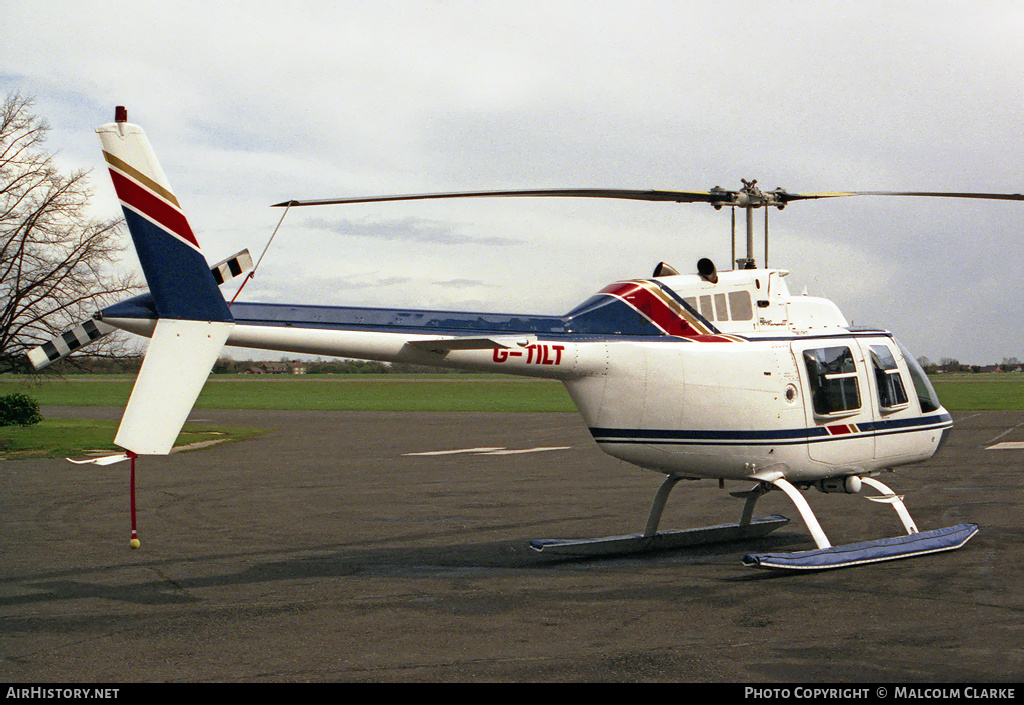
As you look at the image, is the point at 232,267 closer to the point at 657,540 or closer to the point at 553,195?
the point at 553,195

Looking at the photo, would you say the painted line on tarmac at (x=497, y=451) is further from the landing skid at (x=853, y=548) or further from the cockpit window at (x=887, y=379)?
the cockpit window at (x=887, y=379)

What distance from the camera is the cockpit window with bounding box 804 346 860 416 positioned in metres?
12.5

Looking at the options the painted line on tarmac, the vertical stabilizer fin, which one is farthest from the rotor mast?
the painted line on tarmac

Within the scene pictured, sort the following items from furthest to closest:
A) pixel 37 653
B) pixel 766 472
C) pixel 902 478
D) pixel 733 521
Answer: pixel 902 478
pixel 733 521
pixel 766 472
pixel 37 653

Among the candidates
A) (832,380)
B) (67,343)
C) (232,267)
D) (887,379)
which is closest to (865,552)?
(832,380)

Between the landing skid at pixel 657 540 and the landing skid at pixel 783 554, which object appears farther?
the landing skid at pixel 657 540

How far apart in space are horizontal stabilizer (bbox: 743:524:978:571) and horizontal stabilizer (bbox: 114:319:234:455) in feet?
22.2

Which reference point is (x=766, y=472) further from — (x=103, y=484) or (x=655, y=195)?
(x=103, y=484)

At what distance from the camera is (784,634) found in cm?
873

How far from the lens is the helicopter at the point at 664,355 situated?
10.1 metres

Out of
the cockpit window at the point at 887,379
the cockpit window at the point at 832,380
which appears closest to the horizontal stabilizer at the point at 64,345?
the cockpit window at the point at 832,380
